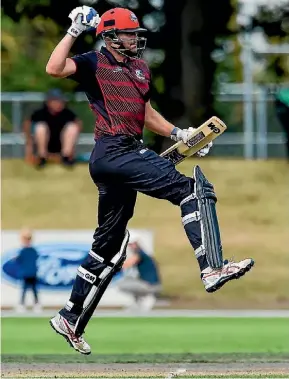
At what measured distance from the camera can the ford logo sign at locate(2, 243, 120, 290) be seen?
21469 millimetres

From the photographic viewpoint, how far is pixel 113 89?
10.3m

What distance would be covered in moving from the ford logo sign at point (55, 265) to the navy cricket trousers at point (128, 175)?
10885 millimetres

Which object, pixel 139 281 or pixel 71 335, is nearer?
pixel 71 335

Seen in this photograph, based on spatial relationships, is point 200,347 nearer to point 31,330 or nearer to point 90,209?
point 31,330

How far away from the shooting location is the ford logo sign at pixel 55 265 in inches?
845

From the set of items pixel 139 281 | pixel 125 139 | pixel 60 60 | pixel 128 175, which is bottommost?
pixel 139 281

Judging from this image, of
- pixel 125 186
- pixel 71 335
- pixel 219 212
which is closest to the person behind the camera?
pixel 125 186

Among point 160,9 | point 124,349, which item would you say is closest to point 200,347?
point 124,349

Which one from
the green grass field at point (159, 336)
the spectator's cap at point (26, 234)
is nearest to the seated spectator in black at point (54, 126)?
the spectator's cap at point (26, 234)

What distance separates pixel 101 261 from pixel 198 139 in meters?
1.27

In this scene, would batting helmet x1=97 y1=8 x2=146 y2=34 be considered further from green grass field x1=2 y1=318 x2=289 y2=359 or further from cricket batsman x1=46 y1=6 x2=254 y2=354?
green grass field x1=2 y1=318 x2=289 y2=359

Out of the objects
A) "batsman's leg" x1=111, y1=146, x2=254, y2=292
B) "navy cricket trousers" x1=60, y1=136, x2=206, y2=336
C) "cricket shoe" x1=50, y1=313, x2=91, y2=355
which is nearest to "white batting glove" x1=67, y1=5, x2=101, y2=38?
"navy cricket trousers" x1=60, y1=136, x2=206, y2=336

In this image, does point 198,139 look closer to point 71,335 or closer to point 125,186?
point 125,186

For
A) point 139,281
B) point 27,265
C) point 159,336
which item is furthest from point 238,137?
point 159,336
